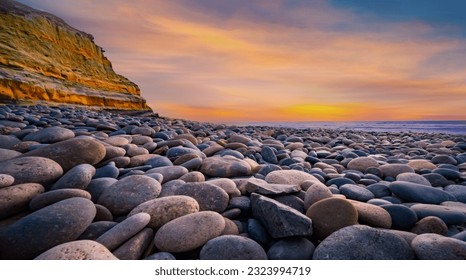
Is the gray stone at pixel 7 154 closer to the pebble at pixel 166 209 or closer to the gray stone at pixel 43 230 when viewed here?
the gray stone at pixel 43 230


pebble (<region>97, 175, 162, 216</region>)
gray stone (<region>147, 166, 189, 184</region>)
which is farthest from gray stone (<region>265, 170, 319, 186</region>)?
pebble (<region>97, 175, 162, 216</region>)

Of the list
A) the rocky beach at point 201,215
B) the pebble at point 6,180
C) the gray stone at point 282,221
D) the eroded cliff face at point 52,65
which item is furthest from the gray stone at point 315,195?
the eroded cliff face at point 52,65

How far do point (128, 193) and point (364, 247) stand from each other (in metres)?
1.51

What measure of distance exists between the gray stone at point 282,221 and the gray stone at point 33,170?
5.19 ft

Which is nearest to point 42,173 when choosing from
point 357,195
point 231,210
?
point 231,210

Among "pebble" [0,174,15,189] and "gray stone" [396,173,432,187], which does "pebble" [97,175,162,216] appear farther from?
"gray stone" [396,173,432,187]

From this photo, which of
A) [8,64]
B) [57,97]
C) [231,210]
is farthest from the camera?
[57,97]

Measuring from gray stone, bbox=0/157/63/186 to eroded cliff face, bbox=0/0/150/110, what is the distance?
391 inches

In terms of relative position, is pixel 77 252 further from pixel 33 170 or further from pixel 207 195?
pixel 33 170

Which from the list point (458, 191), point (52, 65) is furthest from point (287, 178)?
point (52, 65)

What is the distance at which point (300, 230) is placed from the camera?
1.44 metres

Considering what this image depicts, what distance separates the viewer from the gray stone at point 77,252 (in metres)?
1.22
